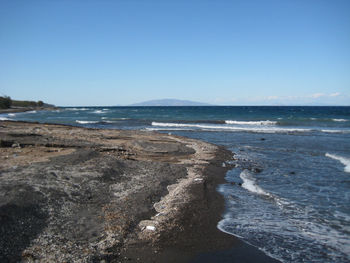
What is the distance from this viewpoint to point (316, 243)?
5.72m

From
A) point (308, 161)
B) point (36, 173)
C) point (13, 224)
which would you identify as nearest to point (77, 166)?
point (36, 173)

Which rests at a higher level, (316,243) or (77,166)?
(77,166)

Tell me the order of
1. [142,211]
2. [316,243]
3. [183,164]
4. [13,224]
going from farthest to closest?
[183,164]
[142,211]
[316,243]
[13,224]

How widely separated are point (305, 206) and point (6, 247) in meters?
7.07

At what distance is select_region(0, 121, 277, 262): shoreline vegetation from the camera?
4938 millimetres

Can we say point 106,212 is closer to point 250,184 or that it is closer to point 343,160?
point 250,184

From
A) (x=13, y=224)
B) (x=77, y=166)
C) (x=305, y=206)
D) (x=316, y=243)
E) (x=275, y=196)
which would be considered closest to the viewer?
(x=13, y=224)

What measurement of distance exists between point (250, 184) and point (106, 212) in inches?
217

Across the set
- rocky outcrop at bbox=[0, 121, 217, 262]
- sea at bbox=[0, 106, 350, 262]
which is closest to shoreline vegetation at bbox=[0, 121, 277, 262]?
rocky outcrop at bbox=[0, 121, 217, 262]

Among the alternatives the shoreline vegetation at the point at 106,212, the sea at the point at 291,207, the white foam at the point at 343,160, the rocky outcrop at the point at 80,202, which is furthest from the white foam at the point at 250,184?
the white foam at the point at 343,160

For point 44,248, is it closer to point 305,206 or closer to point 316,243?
point 316,243

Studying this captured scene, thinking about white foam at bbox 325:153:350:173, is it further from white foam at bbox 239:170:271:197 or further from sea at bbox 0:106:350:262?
white foam at bbox 239:170:271:197

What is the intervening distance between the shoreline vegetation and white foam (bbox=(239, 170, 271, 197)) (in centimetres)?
92

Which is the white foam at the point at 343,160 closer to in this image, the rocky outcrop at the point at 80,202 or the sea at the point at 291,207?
the sea at the point at 291,207
